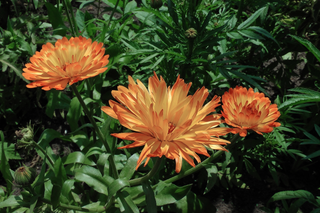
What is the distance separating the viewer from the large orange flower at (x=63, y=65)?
3.69 feet

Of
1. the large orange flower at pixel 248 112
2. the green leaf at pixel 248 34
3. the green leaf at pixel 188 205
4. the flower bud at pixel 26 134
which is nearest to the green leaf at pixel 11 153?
the flower bud at pixel 26 134

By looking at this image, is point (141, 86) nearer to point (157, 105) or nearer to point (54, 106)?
point (157, 105)

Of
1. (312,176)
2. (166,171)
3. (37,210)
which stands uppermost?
(37,210)

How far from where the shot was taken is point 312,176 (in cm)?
233

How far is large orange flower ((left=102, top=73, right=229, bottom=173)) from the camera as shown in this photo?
96 cm

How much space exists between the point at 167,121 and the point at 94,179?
69cm

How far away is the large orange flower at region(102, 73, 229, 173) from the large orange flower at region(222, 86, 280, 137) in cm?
14

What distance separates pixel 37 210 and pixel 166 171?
3.05 feet

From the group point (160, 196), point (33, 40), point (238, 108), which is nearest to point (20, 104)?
point (33, 40)

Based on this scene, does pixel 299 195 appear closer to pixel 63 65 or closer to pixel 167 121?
pixel 167 121

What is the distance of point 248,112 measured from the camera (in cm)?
117

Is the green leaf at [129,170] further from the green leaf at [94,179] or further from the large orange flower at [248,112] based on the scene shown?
the large orange flower at [248,112]

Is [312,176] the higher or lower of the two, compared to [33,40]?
lower

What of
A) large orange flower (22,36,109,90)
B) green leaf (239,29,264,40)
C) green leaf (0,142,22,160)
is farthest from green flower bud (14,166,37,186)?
green leaf (239,29,264,40)
